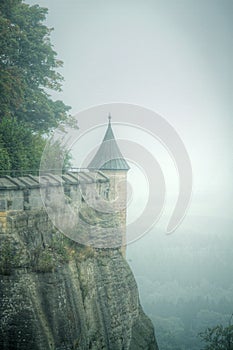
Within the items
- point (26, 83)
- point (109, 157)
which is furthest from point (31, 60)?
point (109, 157)

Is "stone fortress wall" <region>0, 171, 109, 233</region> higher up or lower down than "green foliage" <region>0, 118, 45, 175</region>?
lower down

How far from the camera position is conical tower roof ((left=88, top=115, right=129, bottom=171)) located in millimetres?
23266

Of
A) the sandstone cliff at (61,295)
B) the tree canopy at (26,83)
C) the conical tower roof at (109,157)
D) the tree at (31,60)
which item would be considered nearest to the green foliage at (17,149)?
the tree canopy at (26,83)

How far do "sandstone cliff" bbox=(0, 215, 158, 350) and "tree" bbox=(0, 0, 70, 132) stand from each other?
34.3ft

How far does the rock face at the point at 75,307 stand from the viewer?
10180 mm

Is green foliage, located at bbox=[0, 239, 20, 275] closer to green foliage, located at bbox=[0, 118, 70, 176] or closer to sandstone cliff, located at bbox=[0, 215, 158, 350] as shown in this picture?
sandstone cliff, located at bbox=[0, 215, 158, 350]

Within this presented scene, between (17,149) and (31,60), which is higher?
(31,60)

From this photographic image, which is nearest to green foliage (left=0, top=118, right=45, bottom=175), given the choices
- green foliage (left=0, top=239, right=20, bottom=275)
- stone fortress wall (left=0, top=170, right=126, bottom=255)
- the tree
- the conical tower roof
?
stone fortress wall (left=0, top=170, right=126, bottom=255)

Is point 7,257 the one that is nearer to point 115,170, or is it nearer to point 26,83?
point 115,170

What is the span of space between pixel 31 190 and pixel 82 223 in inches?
125

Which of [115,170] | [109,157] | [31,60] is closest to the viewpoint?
[115,170]

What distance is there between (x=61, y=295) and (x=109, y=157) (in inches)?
527

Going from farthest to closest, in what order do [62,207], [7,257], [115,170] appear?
[115,170] → [62,207] → [7,257]

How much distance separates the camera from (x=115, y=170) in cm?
2314
